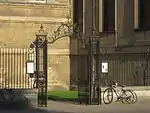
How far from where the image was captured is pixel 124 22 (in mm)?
35438

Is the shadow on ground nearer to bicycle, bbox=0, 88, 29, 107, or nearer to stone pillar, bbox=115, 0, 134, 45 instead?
bicycle, bbox=0, 88, 29, 107

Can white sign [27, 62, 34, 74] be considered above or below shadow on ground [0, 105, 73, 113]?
above

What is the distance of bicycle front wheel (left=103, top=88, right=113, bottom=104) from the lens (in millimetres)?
23531

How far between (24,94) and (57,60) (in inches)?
477

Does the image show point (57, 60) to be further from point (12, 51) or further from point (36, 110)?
point (36, 110)

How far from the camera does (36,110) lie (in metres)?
20.5

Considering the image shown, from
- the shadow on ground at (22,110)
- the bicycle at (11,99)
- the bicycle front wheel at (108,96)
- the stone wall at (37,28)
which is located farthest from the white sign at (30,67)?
the stone wall at (37,28)

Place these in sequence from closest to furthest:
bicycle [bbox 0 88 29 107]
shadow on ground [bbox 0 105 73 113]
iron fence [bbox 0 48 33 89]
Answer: shadow on ground [bbox 0 105 73 113] → bicycle [bbox 0 88 29 107] → iron fence [bbox 0 48 33 89]

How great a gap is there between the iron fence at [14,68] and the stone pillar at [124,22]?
23.1 feet

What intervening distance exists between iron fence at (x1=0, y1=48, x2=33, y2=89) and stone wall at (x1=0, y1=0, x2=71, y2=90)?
1.72m

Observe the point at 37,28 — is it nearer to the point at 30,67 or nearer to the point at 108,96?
the point at 30,67

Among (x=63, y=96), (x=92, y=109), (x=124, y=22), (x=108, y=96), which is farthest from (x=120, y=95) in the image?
(x=124, y=22)

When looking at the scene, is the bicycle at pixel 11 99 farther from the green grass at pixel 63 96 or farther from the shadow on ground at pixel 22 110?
the green grass at pixel 63 96

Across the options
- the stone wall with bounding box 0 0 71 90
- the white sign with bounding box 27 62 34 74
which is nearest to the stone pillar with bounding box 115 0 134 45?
the stone wall with bounding box 0 0 71 90
